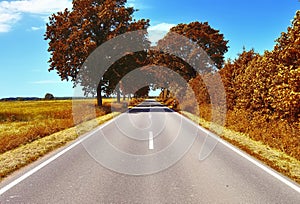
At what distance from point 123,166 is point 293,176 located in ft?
13.1

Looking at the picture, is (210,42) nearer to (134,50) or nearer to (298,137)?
(134,50)

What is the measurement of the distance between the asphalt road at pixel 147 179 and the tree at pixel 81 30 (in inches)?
979

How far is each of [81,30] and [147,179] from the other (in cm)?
2951

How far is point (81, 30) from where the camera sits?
1313 inches

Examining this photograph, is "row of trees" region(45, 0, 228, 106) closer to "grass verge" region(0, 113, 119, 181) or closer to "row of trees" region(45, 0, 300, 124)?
"row of trees" region(45, 0, 300, 124)

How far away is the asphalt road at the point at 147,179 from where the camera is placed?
5.28 metres

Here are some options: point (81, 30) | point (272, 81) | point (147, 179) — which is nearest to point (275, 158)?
point (147, 179)

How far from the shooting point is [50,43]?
35438mm

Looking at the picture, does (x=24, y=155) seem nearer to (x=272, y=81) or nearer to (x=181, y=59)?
(x=272, y=81)

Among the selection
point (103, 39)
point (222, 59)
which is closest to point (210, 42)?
point (222, 59)

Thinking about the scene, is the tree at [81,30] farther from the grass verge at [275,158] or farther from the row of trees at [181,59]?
the grass verge at [275,158]

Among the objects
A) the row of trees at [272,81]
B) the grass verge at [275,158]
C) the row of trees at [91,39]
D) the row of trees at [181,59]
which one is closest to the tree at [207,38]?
the row of trees at [181,59]

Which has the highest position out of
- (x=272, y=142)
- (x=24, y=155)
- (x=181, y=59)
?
(x=181, y=59)

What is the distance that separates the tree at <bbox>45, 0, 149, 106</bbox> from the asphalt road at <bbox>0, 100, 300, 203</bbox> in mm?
24856
